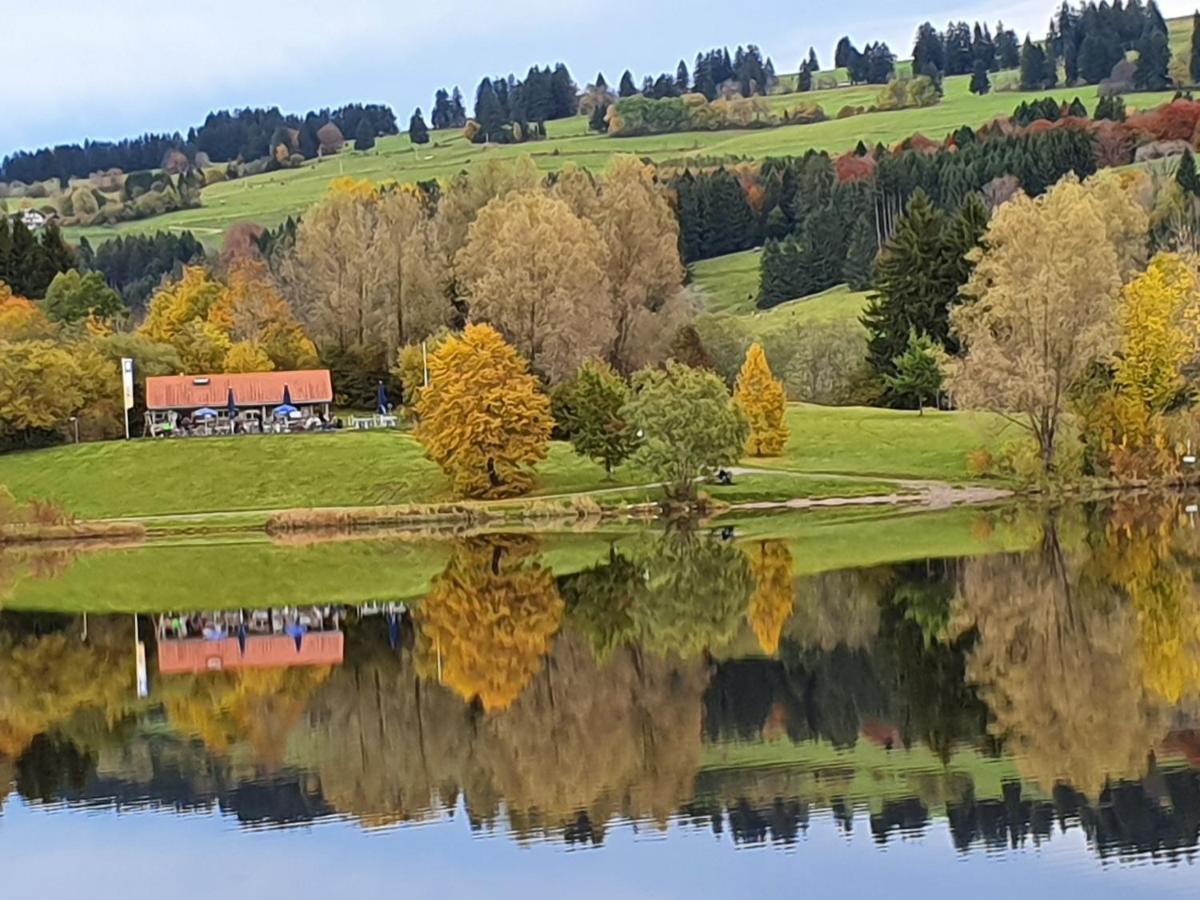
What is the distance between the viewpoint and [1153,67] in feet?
579

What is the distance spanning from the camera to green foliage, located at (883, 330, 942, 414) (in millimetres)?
83438

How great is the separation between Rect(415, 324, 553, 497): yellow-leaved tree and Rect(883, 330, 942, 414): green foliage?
71.3 feet

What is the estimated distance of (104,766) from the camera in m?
27.5

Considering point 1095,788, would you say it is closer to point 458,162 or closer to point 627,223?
point 627,223

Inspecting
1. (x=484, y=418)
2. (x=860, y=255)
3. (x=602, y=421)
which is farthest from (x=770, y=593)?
(x=860, y=255)

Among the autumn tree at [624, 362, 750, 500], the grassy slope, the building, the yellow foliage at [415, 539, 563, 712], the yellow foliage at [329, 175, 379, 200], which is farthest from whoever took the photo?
the grassy slope

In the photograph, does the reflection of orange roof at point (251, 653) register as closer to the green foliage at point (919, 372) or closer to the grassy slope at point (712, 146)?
the green foliage at point (919, 372)

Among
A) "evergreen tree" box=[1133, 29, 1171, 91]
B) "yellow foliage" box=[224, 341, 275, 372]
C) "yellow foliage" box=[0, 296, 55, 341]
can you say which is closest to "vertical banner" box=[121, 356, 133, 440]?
"yellow foliage" box=[224, 341, 275, 372]

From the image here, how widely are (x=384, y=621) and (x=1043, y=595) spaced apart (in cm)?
1480

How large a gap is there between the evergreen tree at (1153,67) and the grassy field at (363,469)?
4183 inches

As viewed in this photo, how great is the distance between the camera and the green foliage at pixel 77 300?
106 metres

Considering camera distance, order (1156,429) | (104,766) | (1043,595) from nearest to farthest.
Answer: (104,766), (1043,595), (1156,429)

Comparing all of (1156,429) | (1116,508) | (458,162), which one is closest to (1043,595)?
(1116,508)

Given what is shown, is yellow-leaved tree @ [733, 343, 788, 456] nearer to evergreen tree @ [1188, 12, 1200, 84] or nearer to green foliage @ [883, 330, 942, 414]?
green foliage @ [883, 330, 942, 414]
